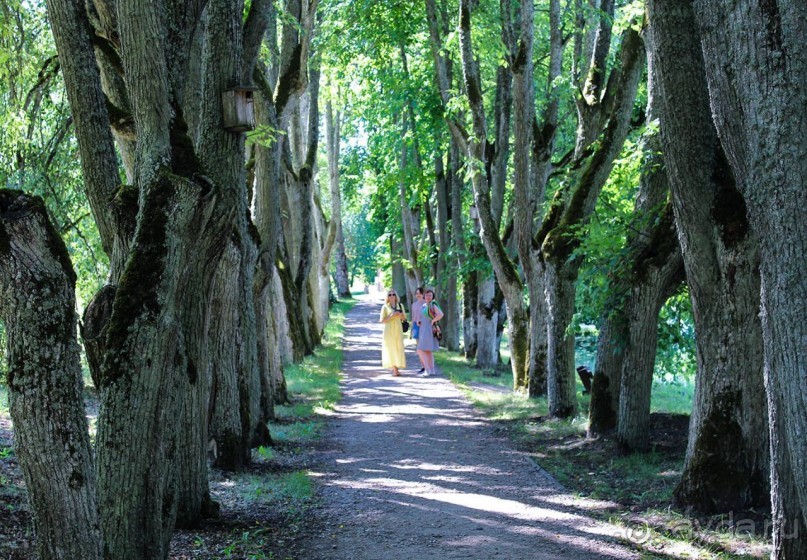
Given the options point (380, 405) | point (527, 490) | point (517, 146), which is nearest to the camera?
point (527, 490)

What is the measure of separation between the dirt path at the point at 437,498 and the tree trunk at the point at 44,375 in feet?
9.83

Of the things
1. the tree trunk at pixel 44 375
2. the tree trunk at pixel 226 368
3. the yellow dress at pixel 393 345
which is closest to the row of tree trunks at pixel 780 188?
the tree trunk at pixel 44 375

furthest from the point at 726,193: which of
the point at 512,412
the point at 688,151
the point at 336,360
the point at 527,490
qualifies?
the point at 336,360

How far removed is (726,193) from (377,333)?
34.9 meters

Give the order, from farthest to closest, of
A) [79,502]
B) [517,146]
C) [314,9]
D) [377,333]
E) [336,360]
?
[377,333]
[336,360]
[517,146]
[314,9]
[79,502]

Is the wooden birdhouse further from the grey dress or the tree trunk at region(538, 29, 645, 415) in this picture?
the grey dress

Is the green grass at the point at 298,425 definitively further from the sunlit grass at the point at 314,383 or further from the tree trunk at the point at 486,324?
the tree trunk at the point at 486,324

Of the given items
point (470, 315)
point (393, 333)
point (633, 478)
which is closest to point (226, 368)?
point (633, 478)

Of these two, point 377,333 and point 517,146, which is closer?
point 517,146

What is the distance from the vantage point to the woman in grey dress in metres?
21.6

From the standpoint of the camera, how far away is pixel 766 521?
7.84m

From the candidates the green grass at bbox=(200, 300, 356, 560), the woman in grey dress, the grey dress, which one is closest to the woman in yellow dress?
the woman in grey dress

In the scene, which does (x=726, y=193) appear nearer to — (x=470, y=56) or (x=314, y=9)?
(x=314, y=9)

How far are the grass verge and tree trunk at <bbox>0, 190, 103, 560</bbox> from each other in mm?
4514
